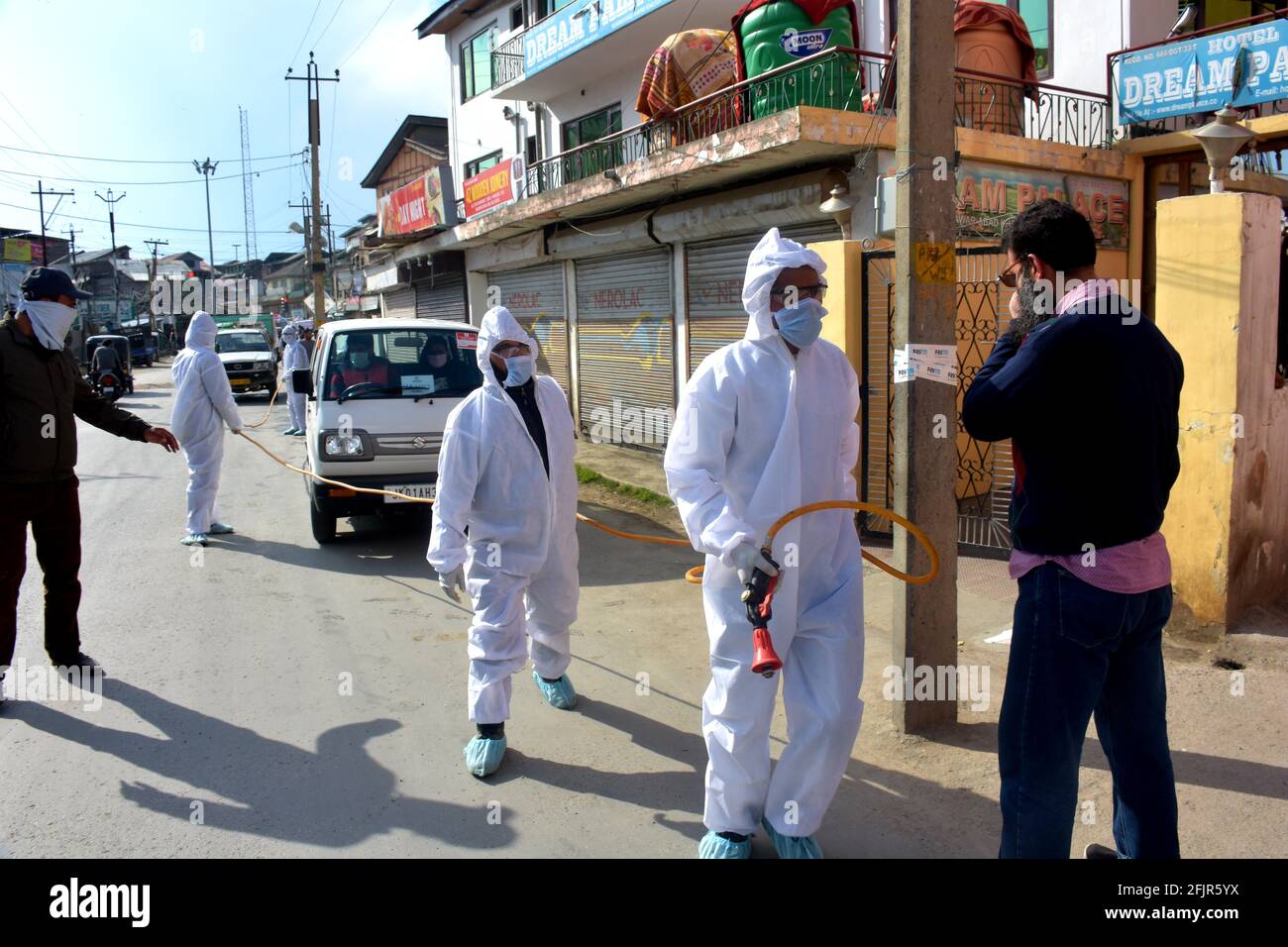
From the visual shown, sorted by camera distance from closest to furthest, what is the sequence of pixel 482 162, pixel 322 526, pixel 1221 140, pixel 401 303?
pixel 1221 140 < pixel 322 526 < pixel 482 162 < pixel 401 303

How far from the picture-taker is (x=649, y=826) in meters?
3.61

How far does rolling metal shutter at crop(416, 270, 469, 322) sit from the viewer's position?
2158 centimetres

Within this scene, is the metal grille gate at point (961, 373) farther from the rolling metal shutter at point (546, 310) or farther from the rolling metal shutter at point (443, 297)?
the rolling metal shutter at point (443, 297)

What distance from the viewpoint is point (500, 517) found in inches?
168

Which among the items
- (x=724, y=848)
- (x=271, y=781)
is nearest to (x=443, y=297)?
(x=271, y=781)

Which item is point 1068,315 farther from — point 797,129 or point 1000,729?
point 797,129

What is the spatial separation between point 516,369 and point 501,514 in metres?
0.66

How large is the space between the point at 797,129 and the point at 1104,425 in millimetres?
6905

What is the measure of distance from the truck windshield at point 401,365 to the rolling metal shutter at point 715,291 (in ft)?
12.6

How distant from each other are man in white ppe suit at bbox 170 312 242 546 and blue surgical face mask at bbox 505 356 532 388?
5.20 m

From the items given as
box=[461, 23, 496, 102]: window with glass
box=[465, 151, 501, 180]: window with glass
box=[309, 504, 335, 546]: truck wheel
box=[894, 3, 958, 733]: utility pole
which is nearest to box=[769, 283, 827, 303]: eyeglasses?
box=[894, 3, 958, 733]: utility pole

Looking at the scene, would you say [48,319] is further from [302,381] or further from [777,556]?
[777,556]

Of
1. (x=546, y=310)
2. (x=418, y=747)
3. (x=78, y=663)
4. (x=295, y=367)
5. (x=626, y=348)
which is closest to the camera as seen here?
(x=418, y=747)
